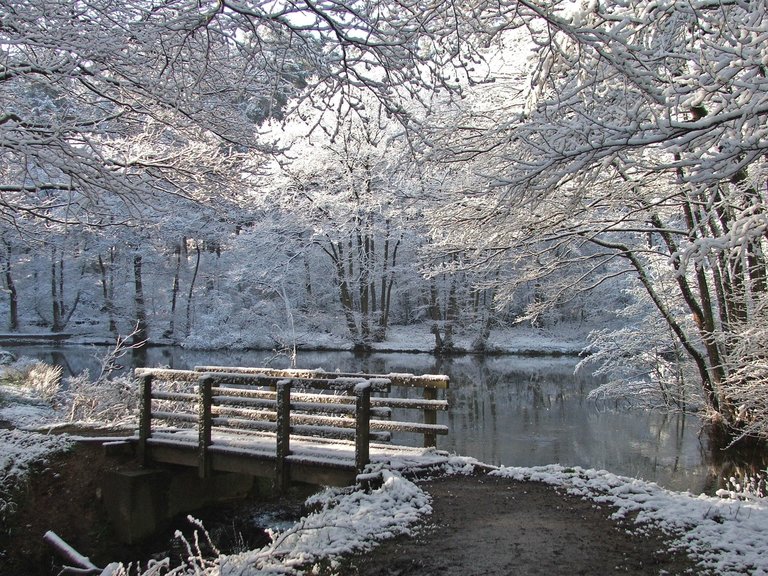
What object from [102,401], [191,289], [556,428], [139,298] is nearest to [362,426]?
[102,401]

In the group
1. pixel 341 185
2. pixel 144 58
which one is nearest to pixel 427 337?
pixel 341 185

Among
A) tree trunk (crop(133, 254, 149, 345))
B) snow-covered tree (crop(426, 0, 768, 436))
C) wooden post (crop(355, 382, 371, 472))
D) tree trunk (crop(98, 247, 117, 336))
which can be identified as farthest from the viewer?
tree trunk (crop(98, 247, 117, 336))

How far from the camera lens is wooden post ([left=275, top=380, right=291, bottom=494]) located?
6.91 metres

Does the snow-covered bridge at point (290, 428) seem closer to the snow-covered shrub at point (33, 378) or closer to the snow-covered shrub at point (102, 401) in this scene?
the snow-covered shrub at point (102, 401)

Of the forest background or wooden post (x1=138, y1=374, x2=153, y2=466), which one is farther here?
wooden post (x1=138, y1=374, x2=153, y2=466)

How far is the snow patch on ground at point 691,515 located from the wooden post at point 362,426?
1501mm

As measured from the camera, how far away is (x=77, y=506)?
25.3 ft

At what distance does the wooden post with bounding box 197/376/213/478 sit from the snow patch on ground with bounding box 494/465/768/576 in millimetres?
3586

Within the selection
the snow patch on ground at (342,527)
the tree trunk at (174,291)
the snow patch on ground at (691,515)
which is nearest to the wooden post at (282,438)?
the snow patch on ground at (342,527)

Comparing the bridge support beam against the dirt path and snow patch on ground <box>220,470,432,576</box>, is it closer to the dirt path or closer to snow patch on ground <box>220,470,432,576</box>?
snow patch on ground <box>220,470,432,576</box>

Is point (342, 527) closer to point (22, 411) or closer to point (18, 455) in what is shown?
point (18, 455)

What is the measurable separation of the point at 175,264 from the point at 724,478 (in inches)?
1237

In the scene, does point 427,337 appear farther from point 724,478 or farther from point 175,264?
point 724,478

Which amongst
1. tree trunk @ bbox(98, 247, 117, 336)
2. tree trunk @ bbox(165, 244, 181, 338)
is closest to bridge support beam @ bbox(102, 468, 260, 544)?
tree trunk @ bbox(165, 244, 181, 338)
